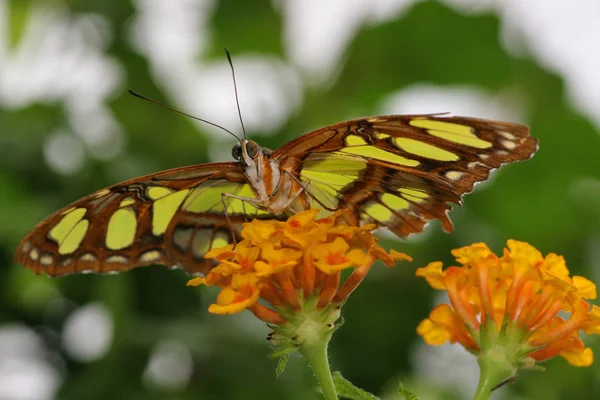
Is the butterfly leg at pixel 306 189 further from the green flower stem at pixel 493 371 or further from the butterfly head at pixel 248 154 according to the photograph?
the green flower stem at pixel 493 371

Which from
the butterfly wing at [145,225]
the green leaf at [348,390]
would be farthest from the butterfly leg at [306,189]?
the green leaf at [348,390]

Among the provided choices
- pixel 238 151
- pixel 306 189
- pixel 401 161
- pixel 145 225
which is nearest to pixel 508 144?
pixel 401 161

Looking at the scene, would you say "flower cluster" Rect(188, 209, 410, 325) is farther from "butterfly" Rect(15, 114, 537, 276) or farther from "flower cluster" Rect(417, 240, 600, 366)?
"butterfly" Rect(15, 114, 537, 276)

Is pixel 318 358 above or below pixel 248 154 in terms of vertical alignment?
below

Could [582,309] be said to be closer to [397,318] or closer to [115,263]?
[115,263]

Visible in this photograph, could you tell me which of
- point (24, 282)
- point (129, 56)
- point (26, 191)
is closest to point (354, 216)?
point (24, 282)

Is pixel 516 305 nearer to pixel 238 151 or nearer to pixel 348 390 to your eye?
pixel 348 390
